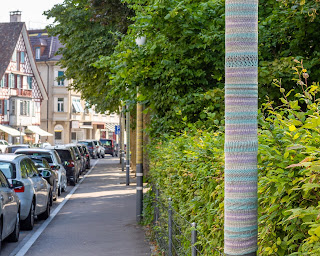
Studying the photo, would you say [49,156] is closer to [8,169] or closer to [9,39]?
[8,169]

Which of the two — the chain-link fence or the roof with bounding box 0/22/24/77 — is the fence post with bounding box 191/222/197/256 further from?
the roof with bounding box 0/22/24/77

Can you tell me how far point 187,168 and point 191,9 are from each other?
6.51 m

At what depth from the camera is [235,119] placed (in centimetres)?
394

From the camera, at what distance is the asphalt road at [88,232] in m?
12.0

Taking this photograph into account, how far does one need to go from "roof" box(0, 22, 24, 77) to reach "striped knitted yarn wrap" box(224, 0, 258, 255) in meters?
71.7

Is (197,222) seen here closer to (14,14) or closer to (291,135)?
(291,135)

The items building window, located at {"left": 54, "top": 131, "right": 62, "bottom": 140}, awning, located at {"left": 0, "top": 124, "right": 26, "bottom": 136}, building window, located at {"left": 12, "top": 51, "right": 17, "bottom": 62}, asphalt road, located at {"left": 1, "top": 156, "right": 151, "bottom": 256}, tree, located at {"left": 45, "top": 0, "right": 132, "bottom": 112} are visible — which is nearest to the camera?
asphalt road, located at {"left": 1, "top": 156, "right": 151, "bottom": 256}

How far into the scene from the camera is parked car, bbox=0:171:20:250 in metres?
11.2

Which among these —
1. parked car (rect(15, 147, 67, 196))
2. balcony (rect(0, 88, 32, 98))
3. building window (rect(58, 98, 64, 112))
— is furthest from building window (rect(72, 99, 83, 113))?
parked car (rect(15, 147, 67, 196))

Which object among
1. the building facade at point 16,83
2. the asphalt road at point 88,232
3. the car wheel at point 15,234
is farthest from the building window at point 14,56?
the car wheel at point 15,234

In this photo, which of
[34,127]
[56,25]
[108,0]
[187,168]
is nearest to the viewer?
[187,168]

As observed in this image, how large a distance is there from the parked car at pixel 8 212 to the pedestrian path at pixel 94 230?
1.52 feet

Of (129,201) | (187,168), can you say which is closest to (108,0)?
(129,201)

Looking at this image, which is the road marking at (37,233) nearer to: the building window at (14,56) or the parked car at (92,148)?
the parked car at (92,148)
